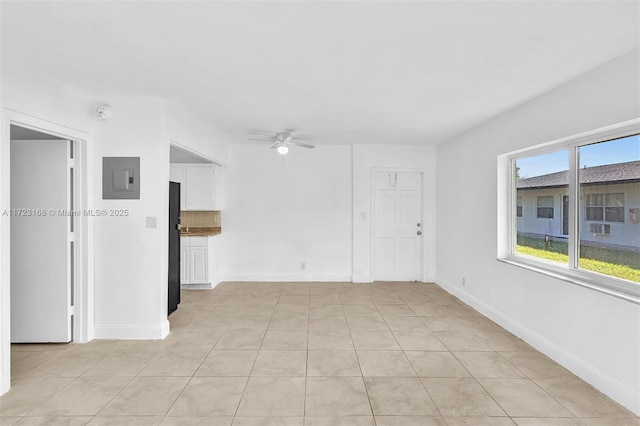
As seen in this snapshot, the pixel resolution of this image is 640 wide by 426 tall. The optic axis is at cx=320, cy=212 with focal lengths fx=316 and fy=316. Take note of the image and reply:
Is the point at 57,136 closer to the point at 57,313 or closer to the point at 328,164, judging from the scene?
the point at 57,313

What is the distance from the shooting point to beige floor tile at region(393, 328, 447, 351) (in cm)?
321

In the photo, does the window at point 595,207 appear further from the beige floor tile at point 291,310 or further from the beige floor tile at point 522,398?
the beige floor tile at point 291,310

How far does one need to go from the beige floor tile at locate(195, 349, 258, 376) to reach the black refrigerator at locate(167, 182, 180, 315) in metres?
1.44

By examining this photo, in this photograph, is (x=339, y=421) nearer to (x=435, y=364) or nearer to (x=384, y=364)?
(x=384, y=364)

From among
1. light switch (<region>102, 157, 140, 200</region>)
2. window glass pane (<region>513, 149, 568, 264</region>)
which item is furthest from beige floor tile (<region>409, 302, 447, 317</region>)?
light switch (<region>102, 157, 140, 200</region>)

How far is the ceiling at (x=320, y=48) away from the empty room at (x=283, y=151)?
0.02m

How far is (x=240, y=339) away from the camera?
11.3 ft

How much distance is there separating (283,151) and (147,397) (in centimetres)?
334

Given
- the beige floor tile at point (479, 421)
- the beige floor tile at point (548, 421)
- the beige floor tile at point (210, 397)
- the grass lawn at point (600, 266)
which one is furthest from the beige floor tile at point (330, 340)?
the grass lawn at point (600, 266)

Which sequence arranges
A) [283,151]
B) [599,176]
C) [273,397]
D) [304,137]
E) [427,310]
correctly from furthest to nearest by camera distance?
[304,137]
[283,151]
[427,310]
[599,176]
[273,397]

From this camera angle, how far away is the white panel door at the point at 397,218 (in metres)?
6.02

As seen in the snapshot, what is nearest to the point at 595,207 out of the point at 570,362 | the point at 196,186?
the point at 570,362

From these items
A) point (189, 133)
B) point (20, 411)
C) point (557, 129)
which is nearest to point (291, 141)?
point (189, 133)

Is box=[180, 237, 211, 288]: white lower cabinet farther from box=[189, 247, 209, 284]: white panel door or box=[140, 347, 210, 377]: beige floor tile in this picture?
box=[140, 347, 210, 377]: beige floor tile
